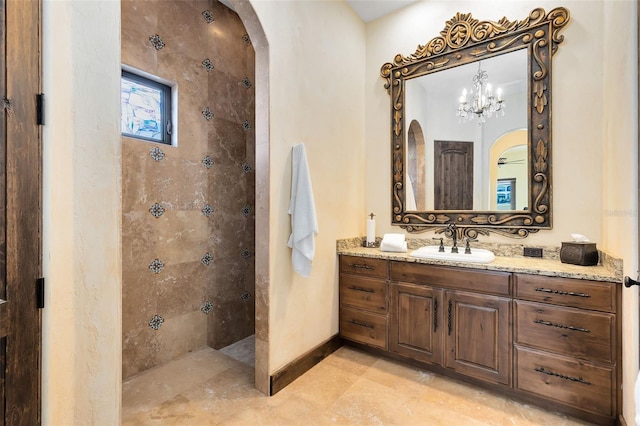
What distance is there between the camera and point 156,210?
7.57ft

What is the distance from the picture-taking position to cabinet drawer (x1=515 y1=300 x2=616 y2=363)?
1644mm

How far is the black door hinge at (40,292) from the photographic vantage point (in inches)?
40.0

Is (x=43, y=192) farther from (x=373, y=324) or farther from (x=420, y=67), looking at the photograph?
(x=420, y=67)

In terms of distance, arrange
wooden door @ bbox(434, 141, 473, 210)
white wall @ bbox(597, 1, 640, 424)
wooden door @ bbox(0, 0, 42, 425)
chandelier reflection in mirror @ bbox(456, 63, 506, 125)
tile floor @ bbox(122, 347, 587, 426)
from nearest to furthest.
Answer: wooden door @ bbox(0, 0, 42, 425) < white wall @ bbox(597, 1, 640, 424) < tile floor @ bbox(122, 347, 587, 426) < chandelier reflection in mirror @ bbox(456, 63, 506, 125) < wooden door @ bbox(434, 141, 473, 210)

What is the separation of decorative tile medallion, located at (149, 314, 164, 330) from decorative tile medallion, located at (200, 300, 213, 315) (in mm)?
350

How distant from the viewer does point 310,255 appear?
2088 millimetres

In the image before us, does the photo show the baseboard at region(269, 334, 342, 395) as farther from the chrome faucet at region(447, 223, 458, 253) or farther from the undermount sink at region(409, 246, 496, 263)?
the chrome faucet at region(447, 223, 458, 253)

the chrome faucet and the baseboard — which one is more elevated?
the chrome faucet

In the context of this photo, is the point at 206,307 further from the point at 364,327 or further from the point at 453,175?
the point at 453,175

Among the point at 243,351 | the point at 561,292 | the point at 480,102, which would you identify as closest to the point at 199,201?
the point at 243,351

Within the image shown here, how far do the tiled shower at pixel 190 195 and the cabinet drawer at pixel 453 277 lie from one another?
5.05 feet

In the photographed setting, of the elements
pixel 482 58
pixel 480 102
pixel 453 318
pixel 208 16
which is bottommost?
pixel 453 318

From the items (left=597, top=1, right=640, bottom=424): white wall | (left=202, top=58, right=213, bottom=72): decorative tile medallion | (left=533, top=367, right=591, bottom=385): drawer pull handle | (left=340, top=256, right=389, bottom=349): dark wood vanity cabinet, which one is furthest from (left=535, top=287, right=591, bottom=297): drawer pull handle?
(left=202, top=58, right=213, bottom=72): decorative tile medallion

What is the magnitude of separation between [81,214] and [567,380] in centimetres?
263
